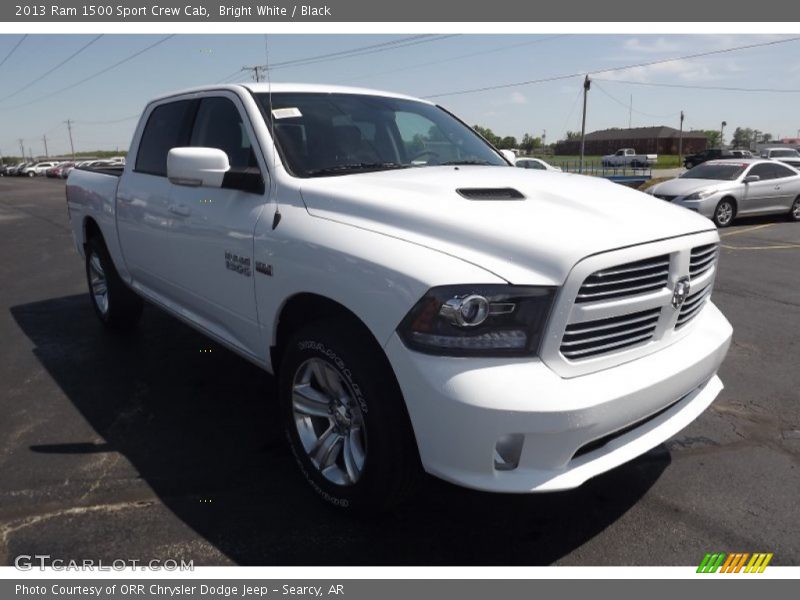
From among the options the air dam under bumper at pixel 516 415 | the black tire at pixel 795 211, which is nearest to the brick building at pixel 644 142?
the black tire at pixel 795 211

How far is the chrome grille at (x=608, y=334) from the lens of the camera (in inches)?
94.1

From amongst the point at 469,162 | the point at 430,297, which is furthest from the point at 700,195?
the point at 430,297

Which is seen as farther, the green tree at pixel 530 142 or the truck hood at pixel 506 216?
the green tree at pixel 530 142

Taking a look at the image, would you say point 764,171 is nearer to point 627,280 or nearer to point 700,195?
point 700,195

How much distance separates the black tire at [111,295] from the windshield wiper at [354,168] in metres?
2.85

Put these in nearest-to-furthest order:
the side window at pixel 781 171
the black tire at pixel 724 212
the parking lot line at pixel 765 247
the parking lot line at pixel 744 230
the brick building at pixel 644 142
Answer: the parking lot line at pixel 765 247, the parking lot line at pixel 744 230, the black tire at pixel 724 212, the side window at pixel 781 171, the brick building at pixel 644 142

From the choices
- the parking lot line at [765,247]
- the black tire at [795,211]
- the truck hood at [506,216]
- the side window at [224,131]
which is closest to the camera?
the truck hood at [506,216]

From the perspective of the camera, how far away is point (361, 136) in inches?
147

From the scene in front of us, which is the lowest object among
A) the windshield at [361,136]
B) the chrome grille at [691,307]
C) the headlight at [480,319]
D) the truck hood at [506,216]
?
the chrome grille at [691,307]

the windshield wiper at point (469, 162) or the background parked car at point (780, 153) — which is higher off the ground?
the windshield wiper at point (469, 162)

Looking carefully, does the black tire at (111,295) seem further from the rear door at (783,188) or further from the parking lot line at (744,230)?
the rear door at (783,188)

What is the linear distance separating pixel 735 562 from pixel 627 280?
1.26m

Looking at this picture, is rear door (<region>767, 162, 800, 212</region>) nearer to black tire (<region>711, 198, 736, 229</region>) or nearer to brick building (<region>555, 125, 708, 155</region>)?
black tire (<region>711, 198, 736, 229</region>)
